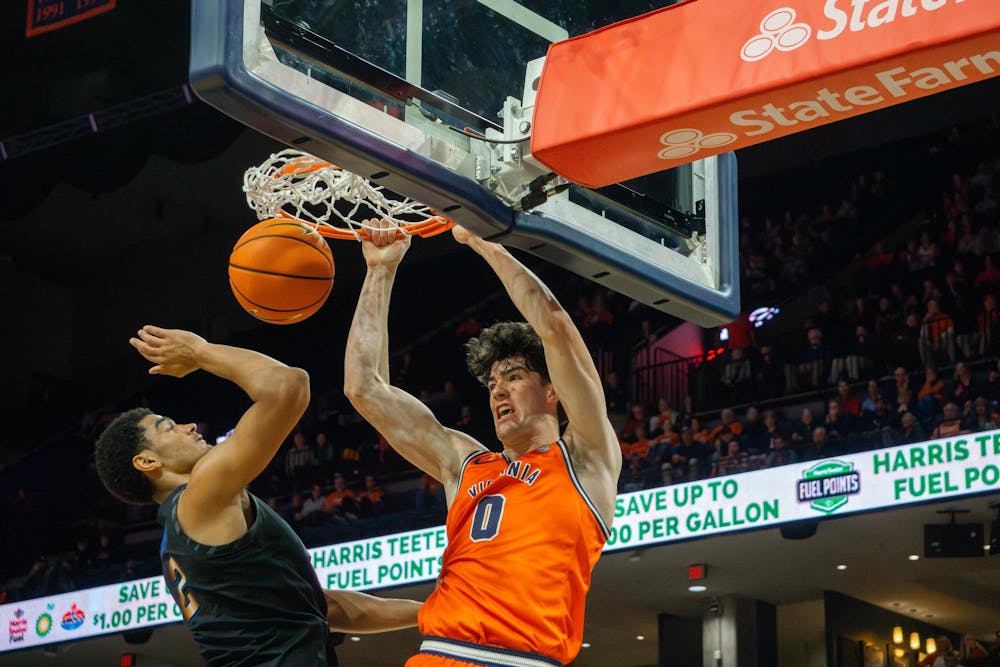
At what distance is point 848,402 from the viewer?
487 inches

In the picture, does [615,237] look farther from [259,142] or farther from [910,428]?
[259,142]

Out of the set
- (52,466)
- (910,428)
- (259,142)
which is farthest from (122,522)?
(910,428)

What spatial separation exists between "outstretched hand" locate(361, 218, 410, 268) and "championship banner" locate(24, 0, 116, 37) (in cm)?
890

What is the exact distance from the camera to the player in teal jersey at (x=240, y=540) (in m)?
3.74

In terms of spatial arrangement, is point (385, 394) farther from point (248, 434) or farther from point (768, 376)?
point (768, 376)

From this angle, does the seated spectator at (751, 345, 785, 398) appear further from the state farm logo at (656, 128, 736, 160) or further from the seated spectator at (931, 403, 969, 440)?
the state farm logo at (656, 128, 736, 160)

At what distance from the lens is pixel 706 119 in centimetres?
356

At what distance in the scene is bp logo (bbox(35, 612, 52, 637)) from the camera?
47.8ft

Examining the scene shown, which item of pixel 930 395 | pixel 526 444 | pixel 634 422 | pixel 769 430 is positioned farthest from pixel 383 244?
pixel 634 422

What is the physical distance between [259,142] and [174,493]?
49.9ft

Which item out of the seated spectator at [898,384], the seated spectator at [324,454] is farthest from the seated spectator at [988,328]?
the seated spectator at [324,454]

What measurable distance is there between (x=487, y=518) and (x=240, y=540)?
2.14 feet

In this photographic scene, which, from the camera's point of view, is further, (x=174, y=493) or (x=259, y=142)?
(x=259, y=142)

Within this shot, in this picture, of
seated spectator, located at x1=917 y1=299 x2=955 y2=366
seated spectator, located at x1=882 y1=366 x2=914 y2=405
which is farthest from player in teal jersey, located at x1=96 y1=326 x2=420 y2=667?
seated spectator, located at x1=917 y1=299 x2=955 y2=366
